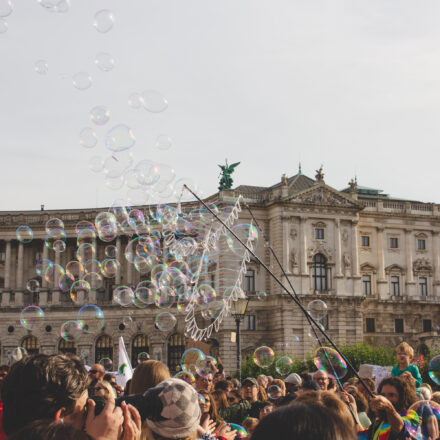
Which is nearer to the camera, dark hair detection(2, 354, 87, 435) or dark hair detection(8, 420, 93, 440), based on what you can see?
dark hair detection(8, 420, 93, 440)

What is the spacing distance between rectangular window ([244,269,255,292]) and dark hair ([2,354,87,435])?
207 feet

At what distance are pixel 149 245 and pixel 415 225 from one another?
51.7 metres

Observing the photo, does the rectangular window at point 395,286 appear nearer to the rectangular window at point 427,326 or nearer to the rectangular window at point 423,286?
the rectangular window at point 423,286

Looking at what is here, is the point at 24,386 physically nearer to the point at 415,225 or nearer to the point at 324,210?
the point at 324,210

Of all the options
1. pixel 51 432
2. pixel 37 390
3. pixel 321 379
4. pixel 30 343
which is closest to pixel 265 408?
pixel 321 379

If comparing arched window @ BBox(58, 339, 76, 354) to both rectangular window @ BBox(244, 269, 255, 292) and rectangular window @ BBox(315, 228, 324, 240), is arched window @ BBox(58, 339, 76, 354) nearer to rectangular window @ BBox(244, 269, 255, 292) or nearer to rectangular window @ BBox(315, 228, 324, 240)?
rectangular window @ BBox(244, 269, 255, 292)

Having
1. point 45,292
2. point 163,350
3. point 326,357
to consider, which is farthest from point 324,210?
point 326,357

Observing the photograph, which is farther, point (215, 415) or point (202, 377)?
point (202, 377)

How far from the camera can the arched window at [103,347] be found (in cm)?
7238

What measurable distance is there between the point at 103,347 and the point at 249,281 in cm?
1672

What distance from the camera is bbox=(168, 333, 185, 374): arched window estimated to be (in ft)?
232

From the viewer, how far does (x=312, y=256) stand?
7056 centimetres

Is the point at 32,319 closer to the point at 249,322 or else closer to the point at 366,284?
the point at 249,322

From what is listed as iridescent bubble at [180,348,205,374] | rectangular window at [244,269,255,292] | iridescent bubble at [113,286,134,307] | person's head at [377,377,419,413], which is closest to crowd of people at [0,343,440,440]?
Result: person's head at [377,377,419,413]
